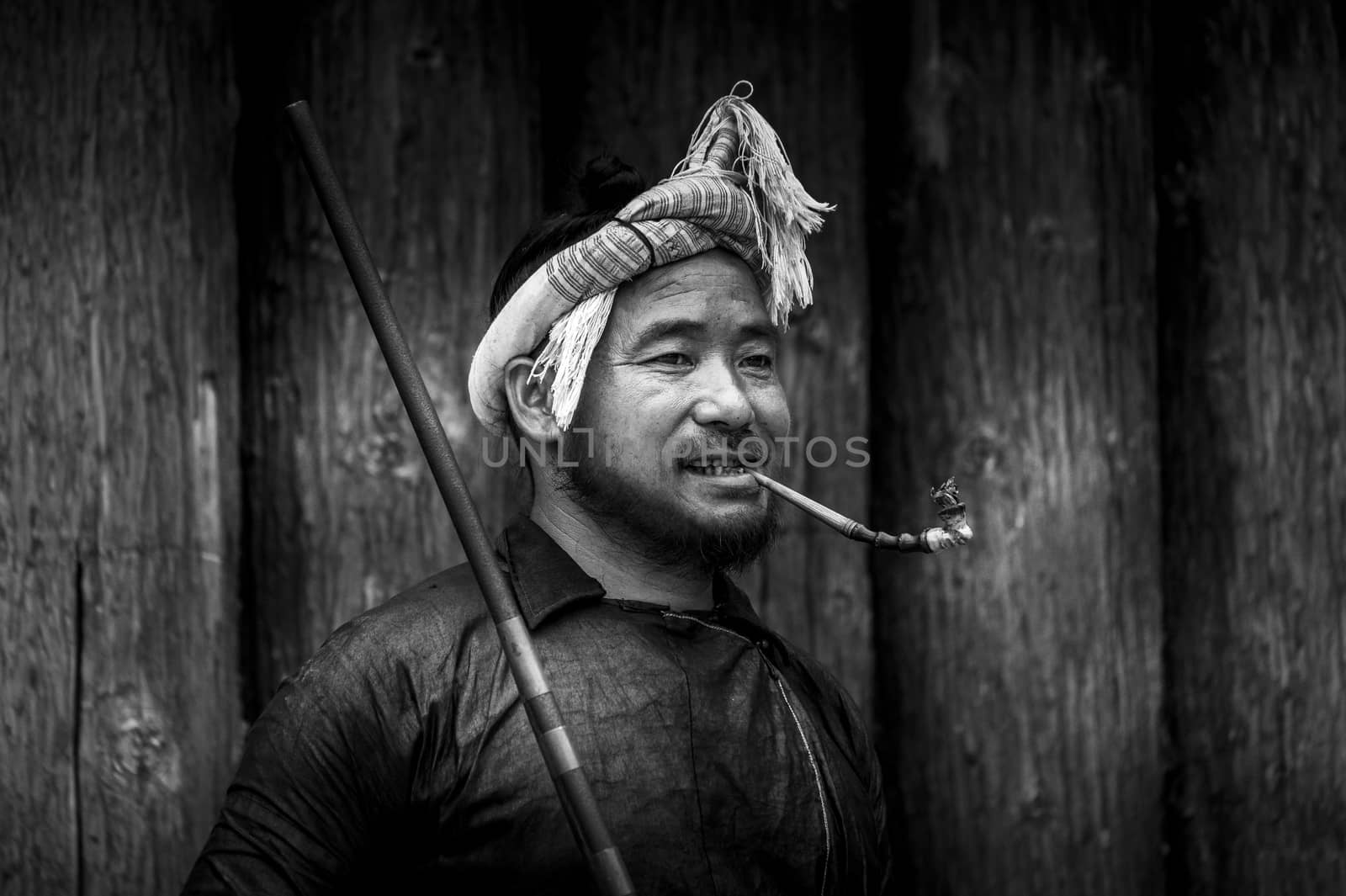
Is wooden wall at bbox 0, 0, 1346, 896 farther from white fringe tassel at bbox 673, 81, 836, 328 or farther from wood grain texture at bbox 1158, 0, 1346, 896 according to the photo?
white fringe tassel at bbox 673, 81, 836, 328

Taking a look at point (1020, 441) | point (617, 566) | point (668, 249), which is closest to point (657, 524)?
point (617, 566)

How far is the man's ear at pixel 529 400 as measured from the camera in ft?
5.91

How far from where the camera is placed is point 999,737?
2203mm

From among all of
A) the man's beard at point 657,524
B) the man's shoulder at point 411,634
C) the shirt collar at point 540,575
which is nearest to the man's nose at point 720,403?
the man's beard at point 657,524

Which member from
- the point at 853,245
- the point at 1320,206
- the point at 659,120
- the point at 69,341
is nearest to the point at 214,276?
the point at 69,341

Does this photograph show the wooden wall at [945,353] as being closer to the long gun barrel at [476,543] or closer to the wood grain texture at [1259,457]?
the wood grain texture at [1259,457]

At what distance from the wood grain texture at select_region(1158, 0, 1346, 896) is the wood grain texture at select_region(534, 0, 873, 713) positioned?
53cm

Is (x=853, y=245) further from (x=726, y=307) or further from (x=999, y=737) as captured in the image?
(x=999, y=737)

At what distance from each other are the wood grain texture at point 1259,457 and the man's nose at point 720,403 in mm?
916

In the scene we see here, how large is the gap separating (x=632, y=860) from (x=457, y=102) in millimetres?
1171

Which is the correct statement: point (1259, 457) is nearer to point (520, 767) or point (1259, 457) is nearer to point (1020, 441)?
point (1020, 441)

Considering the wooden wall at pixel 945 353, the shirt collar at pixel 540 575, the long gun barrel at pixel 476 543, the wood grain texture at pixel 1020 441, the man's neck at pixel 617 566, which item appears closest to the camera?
the long gun barrel at pixel 476 543

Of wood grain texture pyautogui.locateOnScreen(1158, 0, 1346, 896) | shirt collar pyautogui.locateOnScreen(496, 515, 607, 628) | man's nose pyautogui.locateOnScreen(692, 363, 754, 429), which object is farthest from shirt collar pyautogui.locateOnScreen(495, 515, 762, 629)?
wood grain texture pyautogui.locateOnScreen(1158, 0, 1346, 896)

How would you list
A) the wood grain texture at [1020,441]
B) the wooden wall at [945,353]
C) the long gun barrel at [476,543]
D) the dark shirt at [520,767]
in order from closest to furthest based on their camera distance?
the long gun barrel at [476,543] → the dark shirt at [520,767] → the wooden wall at [945,353] → the wood grain texture at [1020,441]
